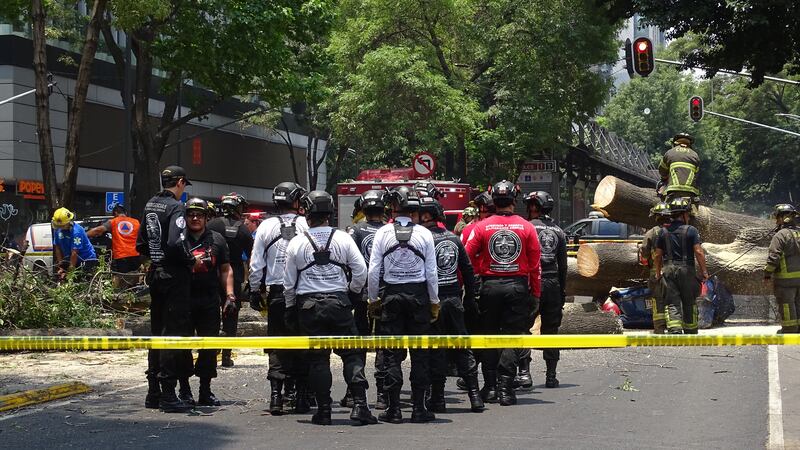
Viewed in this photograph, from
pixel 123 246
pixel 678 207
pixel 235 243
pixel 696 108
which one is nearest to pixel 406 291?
pixel 235 243

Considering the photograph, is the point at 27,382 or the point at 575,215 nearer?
the point at 27,382

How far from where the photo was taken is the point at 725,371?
1188 cm

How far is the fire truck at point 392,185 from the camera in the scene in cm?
2612

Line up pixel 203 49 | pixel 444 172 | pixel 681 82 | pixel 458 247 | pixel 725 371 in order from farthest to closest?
pixel 681 82 < pixel 444 172 < pixel 203 49 < pixel 725 371 < pixel 458 247

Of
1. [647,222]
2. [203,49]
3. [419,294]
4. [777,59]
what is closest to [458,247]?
[419,294]

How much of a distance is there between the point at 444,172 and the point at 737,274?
21.3 metres

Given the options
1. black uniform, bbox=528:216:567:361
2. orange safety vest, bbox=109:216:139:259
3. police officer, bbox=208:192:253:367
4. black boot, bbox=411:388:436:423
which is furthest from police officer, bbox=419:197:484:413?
orange safety vest, bbox=109:216:139:259

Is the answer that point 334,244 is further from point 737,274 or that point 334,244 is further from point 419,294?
point 737,274

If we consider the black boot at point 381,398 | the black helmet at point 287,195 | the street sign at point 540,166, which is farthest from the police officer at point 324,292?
the street sign at point 540,166

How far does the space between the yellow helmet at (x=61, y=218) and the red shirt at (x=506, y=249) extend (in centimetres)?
812

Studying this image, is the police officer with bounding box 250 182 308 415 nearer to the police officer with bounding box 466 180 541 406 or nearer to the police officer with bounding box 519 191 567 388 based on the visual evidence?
the police officer with bounding box 466 180 541 406

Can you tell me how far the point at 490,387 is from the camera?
9.99 metres

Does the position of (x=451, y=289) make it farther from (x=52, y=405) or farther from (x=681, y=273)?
(x=681, y=273)

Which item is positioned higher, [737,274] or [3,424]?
[737,274]
